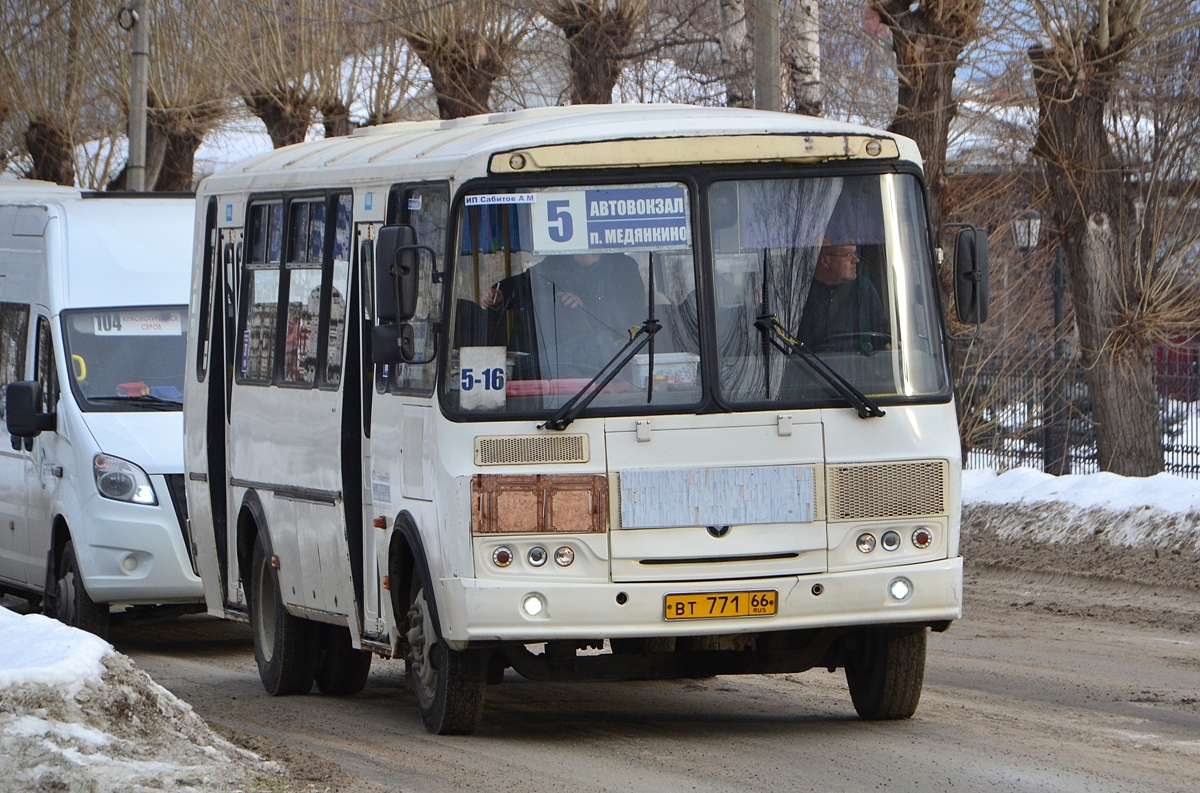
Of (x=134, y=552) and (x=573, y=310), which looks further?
(x=134, y=552)

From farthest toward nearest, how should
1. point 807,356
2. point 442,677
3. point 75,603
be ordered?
point 75,603
point 442,677
point 807,356

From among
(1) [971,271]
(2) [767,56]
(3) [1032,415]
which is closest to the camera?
(1) [971,271]

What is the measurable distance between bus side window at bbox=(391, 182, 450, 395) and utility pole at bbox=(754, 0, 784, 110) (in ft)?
24.3

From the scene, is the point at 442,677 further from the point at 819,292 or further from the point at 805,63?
the point at 805,63

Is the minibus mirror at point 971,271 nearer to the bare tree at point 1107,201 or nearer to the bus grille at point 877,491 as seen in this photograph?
the bus grille at point 877,491

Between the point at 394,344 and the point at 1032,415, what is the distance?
15.5 metres

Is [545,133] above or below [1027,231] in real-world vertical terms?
below

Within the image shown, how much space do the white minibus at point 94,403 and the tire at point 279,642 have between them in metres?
1.57

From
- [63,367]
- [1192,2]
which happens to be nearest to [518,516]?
[63,367]

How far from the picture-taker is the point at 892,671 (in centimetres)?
857

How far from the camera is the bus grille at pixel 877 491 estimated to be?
8086 mm

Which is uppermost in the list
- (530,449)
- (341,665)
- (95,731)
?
(530,449)

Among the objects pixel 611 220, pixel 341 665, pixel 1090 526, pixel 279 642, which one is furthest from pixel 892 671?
pixel 1090 526

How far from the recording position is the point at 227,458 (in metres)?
11.2
